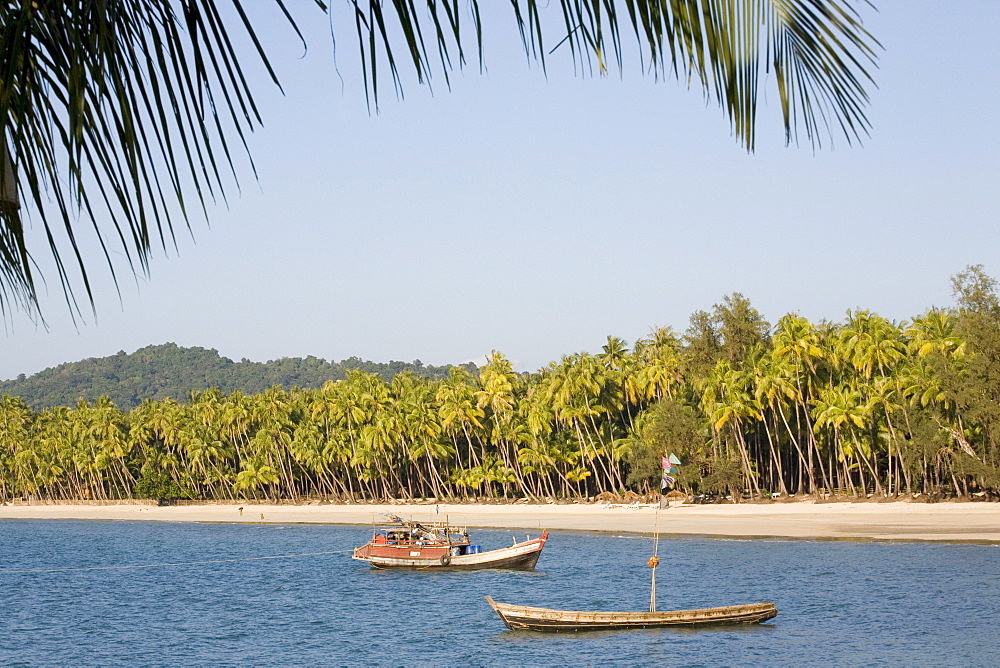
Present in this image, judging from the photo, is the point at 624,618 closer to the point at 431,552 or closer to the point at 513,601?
the point at 513,601

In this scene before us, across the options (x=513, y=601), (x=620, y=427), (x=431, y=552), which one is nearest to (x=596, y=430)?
(x=620, y=427)

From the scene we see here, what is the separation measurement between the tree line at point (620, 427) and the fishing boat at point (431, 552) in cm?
2189

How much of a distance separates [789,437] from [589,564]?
24.6m

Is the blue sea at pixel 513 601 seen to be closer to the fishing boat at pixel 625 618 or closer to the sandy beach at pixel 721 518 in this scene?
the fishing boat at pixel 625 618

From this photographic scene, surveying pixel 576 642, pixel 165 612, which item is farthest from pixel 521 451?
pixel 576 642

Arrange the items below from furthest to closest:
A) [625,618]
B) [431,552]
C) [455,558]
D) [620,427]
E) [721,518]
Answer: [620,427]
[721,518]
[431,552]
[455,558]
[625,618]

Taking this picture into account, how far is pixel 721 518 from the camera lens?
6488 centimetres

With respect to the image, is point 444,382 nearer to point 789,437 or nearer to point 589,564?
point 789,437

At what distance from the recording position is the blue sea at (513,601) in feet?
109

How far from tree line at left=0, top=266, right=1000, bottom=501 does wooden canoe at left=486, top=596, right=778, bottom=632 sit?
1127 inches

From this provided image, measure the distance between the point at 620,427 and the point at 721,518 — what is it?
2360 cm

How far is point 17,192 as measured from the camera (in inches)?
91.7

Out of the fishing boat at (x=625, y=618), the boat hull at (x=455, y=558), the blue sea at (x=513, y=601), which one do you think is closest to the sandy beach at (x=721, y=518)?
the boat hull at (x=455, y=558)

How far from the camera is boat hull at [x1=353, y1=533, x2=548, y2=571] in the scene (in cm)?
5012
